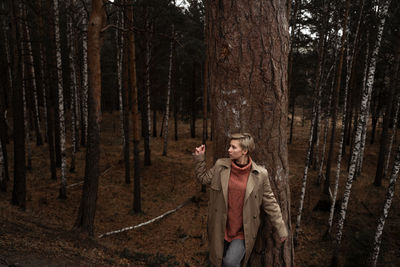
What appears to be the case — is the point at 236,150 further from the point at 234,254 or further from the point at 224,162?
the point at 234,254

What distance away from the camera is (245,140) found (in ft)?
7.80

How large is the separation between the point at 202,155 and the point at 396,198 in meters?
15.3

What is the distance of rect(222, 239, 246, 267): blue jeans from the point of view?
108 inches

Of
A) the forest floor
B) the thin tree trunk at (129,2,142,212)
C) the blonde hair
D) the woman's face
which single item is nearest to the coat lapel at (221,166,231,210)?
the woman's face

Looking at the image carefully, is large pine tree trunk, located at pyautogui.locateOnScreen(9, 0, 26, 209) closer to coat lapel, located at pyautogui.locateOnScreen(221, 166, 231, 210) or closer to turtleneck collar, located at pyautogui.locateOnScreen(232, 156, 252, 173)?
coat lapel, located at pyautogui.locateOnScreen(221, 166, 231, 210)

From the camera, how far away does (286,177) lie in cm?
271

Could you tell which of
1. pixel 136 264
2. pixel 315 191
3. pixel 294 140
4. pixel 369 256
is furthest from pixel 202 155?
pixel 294 140

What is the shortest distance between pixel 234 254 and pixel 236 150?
1.26 m

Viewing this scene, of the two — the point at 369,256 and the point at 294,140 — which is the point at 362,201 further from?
the point at 294,140

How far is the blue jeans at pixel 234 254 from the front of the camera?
2734mm

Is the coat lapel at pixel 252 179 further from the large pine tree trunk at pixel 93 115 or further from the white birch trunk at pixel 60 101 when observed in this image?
the white birch trunk at pixel 60 101

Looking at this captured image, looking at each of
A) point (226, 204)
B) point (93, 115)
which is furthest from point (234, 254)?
point (93, 115)

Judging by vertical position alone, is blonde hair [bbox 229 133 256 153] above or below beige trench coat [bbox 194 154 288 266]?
above

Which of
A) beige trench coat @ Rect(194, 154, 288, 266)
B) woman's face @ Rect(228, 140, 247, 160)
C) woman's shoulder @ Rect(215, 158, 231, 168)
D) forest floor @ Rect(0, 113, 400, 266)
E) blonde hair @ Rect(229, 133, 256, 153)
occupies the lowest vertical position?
forest floor @ Rect(0, 113, 400, 266)
